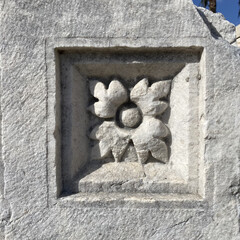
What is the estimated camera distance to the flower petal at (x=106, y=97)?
1.39m

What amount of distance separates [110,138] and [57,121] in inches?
12.7

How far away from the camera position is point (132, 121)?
144 cm

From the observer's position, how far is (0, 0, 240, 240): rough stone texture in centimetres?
126

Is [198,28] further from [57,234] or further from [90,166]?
[57,234]

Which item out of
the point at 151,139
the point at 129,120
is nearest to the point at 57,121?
the point at 129,120

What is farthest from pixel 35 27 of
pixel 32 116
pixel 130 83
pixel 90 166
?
pixel 90 166

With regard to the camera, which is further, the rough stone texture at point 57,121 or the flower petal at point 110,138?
the flower petal at point 110,138

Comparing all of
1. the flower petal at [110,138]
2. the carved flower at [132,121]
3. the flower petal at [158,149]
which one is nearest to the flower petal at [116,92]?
the carved flower at [132,121]

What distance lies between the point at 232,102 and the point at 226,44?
0.31 metres

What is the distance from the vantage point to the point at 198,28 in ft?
4.13

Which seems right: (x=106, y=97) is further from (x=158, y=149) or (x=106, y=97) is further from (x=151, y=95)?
(x=158, y=149)

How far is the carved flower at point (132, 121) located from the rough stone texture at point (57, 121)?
22 centimetres

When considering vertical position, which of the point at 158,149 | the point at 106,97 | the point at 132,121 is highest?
the point at 106,97

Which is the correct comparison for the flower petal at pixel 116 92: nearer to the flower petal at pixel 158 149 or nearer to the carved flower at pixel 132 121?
the carved flower at pixel 132 121
